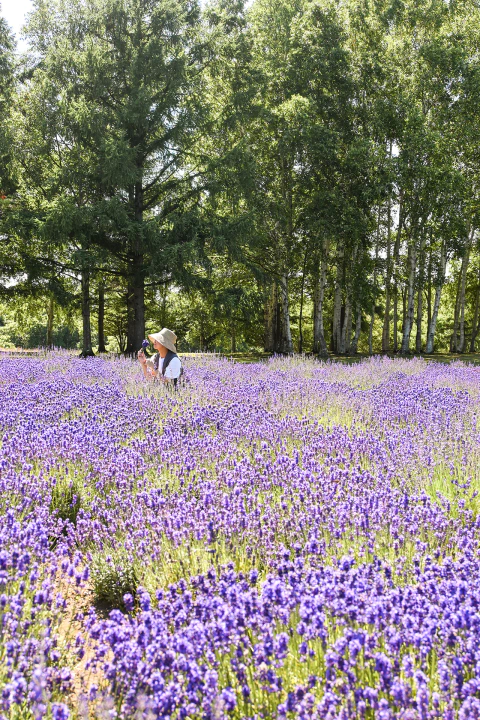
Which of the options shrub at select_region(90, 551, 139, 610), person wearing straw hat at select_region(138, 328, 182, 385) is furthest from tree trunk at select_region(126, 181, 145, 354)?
shrub at select_region(90, 551, 139, 610)

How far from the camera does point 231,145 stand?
69.3 ft

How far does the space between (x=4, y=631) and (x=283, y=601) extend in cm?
Result: 104

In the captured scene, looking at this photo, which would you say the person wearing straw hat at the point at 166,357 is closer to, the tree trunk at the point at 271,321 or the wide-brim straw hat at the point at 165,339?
the wide-brim straw hat at the point at 165,339

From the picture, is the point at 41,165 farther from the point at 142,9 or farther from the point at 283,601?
the point at 283,601

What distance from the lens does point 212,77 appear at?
21.8 meters

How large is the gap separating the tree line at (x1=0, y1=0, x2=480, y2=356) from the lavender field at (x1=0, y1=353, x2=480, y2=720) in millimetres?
12241

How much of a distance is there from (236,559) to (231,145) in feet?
67.6

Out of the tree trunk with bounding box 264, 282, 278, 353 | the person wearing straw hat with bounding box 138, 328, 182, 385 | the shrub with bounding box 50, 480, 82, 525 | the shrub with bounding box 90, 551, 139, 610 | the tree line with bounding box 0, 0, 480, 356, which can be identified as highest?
the tree line with bounding box 0, 0, 480, 356

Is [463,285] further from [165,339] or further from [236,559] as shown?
[236,559]

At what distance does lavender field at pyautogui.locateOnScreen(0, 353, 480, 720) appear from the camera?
1.70 meters

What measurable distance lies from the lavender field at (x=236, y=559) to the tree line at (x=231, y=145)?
482 inches

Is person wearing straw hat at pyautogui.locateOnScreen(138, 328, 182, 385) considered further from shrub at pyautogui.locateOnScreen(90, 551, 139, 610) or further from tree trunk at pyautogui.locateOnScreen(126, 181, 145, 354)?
tree trunk at pyautogui.locateOnScreen(126, 181, 145, 354)

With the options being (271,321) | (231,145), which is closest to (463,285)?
(271,321)

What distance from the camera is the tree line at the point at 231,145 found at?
17781 mm
